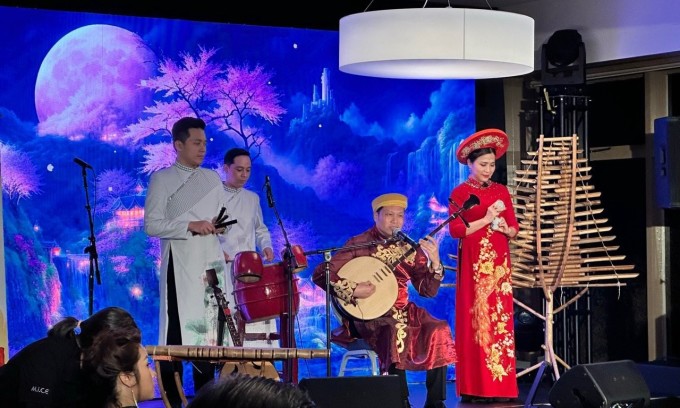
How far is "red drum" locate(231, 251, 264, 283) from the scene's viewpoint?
6.18 metres

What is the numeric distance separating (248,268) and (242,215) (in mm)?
937

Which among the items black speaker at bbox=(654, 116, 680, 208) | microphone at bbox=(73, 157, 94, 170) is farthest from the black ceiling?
black speaker at bbox=(654, 116, 680, 208)

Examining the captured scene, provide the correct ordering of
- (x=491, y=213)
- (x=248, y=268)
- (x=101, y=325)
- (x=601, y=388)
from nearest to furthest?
(x=101, y=325), (x=601, y=388), (x=248, y=268), (x=491, y=213)

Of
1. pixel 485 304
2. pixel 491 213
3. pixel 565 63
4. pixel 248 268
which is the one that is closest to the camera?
pixel 248 268

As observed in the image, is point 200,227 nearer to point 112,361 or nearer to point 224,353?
point 224,353

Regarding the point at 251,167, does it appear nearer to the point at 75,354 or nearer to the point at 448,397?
the point at 448,397

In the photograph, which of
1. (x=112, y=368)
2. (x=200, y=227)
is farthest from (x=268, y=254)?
(x=112, y=368)

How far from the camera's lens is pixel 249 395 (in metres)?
1.55

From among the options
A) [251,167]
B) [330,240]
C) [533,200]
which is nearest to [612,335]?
[533,200]

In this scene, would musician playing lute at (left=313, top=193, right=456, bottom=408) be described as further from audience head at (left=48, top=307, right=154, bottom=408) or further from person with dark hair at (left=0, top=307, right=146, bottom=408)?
audience head at (left=48, top=307, right=154, bottom=408)

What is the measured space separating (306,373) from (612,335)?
2.45m

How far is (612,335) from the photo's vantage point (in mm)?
8445

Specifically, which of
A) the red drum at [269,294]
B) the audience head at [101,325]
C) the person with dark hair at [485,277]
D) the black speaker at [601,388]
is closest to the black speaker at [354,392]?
the black speaker at [601,388]

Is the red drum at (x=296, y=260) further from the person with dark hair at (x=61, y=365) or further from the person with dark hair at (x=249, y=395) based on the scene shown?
the person with dark hair at (x=249, y=395)
